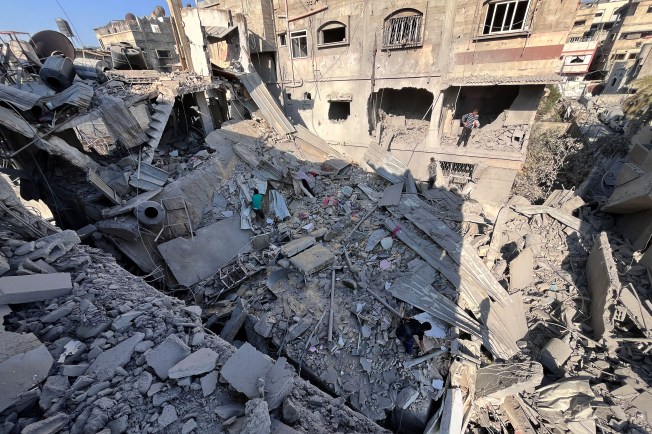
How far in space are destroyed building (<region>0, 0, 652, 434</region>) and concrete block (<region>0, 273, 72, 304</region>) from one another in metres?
0.02

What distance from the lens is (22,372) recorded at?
209 centimetres

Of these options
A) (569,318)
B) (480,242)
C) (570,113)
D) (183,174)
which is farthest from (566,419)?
(570,113)

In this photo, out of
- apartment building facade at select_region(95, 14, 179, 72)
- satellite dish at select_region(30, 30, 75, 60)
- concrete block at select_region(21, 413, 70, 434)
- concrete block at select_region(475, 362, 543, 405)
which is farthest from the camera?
apartment building facade at select_region(95, 14, 179, 72)

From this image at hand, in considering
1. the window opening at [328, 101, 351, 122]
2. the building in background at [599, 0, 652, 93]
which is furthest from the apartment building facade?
the building in background at [599, 0, 652, 93]

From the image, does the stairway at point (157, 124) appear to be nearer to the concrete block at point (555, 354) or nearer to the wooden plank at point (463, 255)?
the wooden plank at point (463, 255)

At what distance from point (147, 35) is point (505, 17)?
19.0 m

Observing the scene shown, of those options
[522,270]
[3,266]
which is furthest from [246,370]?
[522,270]

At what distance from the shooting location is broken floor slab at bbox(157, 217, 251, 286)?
5.57m

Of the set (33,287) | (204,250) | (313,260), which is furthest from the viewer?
(204,250)

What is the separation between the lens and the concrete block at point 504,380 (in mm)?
4332

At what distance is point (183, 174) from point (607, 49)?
34.7 metres

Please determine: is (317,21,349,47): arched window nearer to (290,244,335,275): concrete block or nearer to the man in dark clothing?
(290,244,335,275): concrete block

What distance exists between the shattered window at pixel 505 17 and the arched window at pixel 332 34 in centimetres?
515

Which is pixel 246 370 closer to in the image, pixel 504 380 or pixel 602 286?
pixel 504 380
